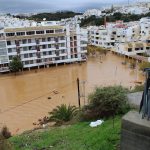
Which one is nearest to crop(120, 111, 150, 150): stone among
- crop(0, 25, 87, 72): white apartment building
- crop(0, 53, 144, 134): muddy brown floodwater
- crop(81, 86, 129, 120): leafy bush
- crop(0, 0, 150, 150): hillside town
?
crop(0, 0, 150, 150): hillside town

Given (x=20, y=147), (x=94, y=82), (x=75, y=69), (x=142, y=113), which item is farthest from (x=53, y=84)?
(x=142, y=113)

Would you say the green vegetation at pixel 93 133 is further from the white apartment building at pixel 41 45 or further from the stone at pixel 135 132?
the white apartment building at pixel 41 45

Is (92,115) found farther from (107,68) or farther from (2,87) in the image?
(107,68)

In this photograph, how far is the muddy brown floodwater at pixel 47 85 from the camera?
2066 cm

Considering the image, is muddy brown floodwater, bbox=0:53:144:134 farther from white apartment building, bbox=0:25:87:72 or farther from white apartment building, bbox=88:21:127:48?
white apartment building, bbox=88:21:127:48

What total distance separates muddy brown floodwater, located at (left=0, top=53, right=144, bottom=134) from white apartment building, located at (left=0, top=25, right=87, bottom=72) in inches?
65.3

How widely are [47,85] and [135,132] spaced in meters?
27.7

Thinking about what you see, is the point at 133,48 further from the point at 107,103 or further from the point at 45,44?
the point at 107,103

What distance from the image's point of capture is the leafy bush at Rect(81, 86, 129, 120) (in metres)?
8.84

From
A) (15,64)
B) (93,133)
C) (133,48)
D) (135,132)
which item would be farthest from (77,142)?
(133,48)

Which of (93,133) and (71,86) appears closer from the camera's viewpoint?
(93,133)

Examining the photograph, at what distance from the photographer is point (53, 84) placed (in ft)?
102

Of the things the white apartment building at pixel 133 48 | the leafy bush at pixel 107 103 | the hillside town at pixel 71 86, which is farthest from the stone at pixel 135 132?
the white apartment building at pixel 133 48

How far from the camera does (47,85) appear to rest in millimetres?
30766
